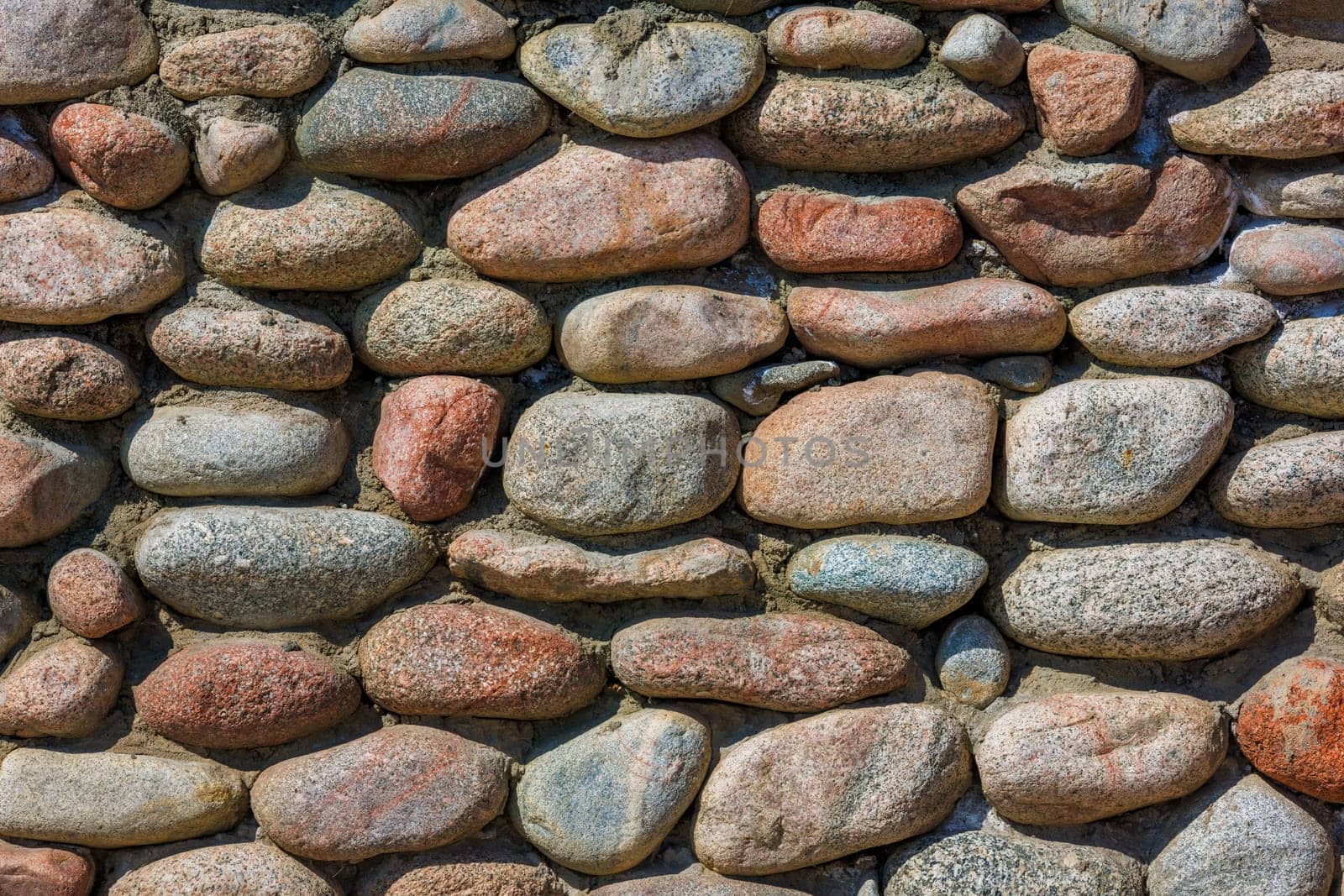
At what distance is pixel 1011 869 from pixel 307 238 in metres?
1.28

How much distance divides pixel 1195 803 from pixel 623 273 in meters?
1.09

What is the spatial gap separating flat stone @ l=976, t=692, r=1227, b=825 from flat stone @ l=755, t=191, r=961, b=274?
66cm

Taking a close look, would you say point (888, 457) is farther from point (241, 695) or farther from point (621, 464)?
point (241, 695)

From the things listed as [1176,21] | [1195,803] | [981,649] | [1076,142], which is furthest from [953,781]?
[1176,21]

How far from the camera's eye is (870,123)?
1.60 meters

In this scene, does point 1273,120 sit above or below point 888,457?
above

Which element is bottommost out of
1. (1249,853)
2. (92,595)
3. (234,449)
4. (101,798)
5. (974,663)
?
(1249,853)

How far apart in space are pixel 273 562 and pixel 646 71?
0.83 metres

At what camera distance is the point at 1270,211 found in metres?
1.65

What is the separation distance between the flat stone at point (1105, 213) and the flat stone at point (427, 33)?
70cm

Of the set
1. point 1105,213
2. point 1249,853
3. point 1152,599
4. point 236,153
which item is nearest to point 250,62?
point 236,153

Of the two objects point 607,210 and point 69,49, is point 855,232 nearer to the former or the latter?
point 607,210

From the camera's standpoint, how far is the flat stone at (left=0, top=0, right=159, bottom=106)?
156 centimetres

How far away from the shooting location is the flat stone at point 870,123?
1604 millimetres
